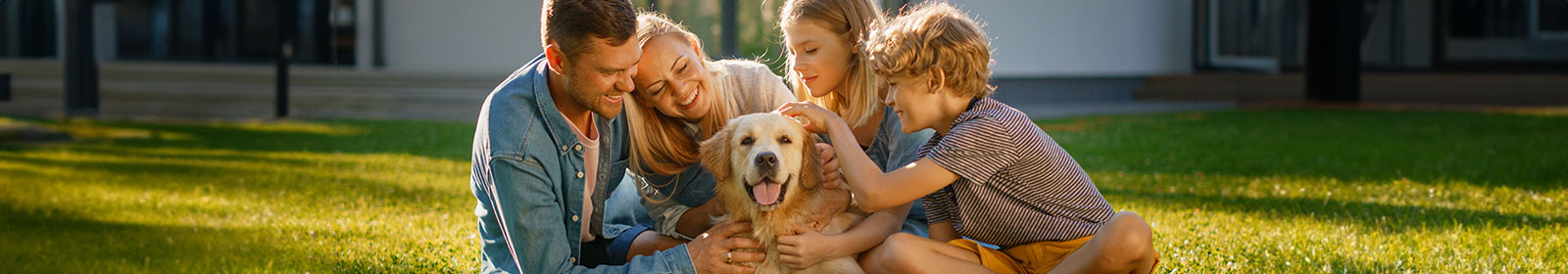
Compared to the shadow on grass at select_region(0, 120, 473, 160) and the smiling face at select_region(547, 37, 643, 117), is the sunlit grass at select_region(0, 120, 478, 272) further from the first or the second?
the smiling face at select_region(547, 37, 643, 117)

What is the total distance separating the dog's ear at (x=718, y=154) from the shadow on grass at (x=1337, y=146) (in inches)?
221

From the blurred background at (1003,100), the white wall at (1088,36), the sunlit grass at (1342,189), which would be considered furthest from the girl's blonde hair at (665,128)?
the white wall at (1088,36)

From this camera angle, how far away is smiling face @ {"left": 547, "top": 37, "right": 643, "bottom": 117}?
121 inches

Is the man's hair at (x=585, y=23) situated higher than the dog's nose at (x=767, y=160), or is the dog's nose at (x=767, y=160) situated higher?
the man's hair at (x=585, y=23)

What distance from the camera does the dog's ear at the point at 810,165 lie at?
346 cm

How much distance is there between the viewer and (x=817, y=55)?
12.6 ft

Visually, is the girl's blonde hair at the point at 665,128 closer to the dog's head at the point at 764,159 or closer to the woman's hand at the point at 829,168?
the dog's head at the point at 764,159

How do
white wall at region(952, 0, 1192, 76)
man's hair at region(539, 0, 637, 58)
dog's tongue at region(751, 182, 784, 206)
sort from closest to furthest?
man's hair at region(539, 0, 637, 58) → dog's tongue at region(751, 182, 784, 206) → white wall at region(952, 0, 1192, 76)

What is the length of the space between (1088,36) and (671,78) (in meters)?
15.2

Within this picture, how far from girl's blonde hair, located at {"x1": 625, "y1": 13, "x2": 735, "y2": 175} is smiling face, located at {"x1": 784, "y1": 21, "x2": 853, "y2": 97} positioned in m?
0.26

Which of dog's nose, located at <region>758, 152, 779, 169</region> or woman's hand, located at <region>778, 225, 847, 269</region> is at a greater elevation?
dog's nose, located at <region>758, 152, 779, 169</region>

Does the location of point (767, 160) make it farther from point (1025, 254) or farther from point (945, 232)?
point (1025, 254)

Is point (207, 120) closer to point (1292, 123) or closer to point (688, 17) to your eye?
point (688, 17)

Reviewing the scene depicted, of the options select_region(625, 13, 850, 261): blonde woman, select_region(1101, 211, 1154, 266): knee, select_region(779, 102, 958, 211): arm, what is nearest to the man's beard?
select_region(625, 13, 850, 261): blonde woman
